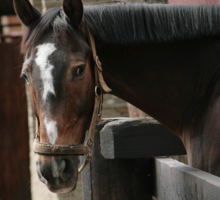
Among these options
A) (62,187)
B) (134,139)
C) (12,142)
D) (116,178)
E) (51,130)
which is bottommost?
(12,142)

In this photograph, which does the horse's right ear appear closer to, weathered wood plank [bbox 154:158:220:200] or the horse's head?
the horse's head

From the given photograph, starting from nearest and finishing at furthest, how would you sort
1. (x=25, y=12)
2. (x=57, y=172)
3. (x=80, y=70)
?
1. (x=57, y=172)
2. (x=80, y=70)
3. (x=25, y=12)

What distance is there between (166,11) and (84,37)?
0.47 metres

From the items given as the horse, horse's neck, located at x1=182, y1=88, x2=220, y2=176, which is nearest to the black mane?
the horse

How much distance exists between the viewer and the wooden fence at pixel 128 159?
1.66 metres

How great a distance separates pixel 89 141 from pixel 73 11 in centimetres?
65

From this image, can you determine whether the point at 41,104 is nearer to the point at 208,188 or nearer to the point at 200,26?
the point at 208,188

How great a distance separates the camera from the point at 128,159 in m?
1.74

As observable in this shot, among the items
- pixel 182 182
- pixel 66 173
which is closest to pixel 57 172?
pixel 66 173

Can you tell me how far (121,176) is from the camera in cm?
171

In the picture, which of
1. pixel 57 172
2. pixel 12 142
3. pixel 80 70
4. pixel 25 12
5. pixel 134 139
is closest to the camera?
pixel 57 172

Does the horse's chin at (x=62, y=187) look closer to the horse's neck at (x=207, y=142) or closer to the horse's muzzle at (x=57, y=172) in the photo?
the horse's muzzle at (x=57, y=172)

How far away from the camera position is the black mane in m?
1.53

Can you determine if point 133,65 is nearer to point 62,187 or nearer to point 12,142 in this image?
point 62,187
